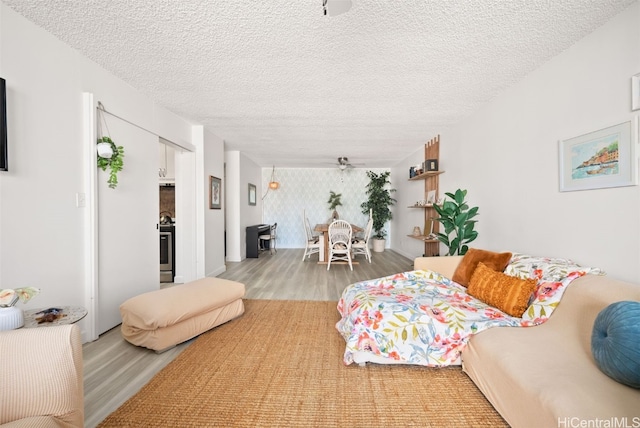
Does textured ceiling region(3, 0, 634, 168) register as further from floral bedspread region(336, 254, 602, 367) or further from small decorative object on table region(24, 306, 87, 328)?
small decorative object on table region(24, 306, 87, 328)

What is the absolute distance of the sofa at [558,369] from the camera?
3.29 ft

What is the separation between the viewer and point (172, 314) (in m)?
2.06

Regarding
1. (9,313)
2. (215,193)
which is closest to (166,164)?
(215,193)

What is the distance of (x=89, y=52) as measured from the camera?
7.36 feet

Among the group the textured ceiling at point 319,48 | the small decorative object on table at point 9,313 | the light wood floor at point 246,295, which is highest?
the textured ceiling at point 319,48

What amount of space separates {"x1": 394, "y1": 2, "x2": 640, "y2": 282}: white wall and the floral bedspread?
291 mm

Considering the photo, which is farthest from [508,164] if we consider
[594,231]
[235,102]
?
[235,102]

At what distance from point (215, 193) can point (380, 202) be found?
4.46 metres

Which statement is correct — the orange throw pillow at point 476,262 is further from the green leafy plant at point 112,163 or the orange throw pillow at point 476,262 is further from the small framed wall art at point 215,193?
the small framed wall art at point 215,193

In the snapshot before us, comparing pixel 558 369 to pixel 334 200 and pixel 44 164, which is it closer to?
pixel 44 164

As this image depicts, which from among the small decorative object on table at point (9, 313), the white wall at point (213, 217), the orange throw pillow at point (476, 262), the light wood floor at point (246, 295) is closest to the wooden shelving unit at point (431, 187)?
the light wood floor at point (246, 295)

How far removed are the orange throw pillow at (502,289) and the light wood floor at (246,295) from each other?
1.67 metres

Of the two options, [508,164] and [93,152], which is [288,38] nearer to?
[93,152]

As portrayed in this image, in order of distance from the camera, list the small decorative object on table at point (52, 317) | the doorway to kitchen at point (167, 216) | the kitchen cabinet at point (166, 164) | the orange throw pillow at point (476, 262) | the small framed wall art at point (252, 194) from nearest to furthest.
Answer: the small decorative object on table at point (52, 317) → the orange throw pillow at point (476, 262) → the doorway to kitchen at point (167, 216) → the kitchen cabinet at point (166, 164) → the small framed wall art at point (252, 194)
